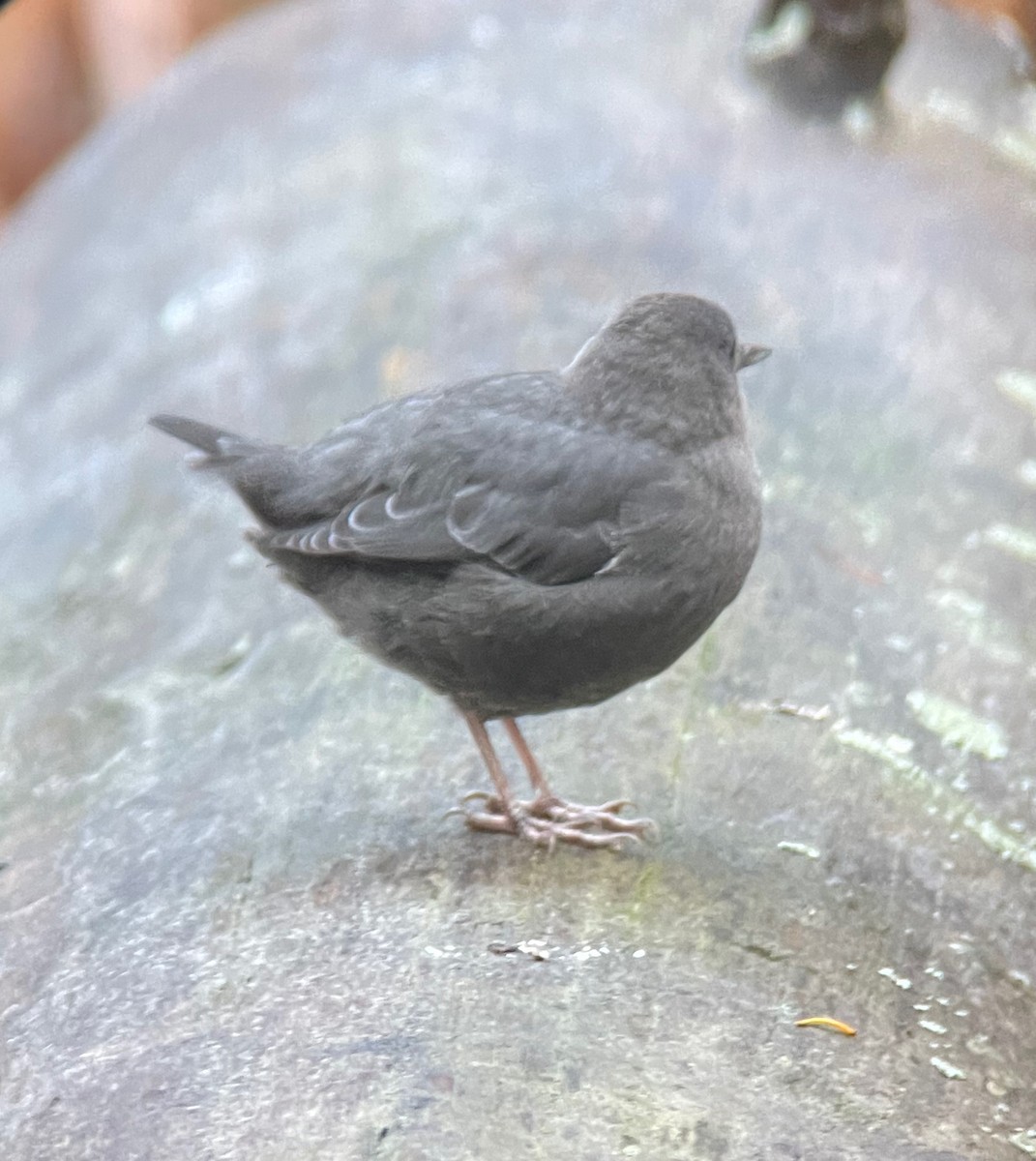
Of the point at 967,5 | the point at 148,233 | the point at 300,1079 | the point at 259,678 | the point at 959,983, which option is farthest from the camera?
the point at 967,5

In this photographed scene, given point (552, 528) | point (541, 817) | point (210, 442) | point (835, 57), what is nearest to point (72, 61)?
point (835, 57)

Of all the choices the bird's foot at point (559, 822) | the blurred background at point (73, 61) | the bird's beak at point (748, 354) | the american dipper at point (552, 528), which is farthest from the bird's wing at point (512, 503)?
the blurred background at point (73, 61)

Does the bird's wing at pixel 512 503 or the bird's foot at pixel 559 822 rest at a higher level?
the bird's wing at pixel 512 503

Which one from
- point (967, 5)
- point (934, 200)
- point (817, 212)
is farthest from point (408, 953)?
point (967, 5)

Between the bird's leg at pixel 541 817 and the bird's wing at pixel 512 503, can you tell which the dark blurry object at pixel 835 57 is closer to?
the bird's wing at pixel 512 503

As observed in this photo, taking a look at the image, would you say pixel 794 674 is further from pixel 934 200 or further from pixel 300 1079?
pixel 934 200

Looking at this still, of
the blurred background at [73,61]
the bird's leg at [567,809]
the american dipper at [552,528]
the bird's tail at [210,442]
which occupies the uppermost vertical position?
the bird's tail at [210,442]

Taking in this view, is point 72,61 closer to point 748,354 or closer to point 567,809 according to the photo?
point 748,354

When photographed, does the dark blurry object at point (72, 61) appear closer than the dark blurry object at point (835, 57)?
No
